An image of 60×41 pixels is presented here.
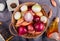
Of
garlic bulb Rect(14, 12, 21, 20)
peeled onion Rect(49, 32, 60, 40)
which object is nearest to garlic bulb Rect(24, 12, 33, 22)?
garlic bulb Rect(14, 12, 21, 20)

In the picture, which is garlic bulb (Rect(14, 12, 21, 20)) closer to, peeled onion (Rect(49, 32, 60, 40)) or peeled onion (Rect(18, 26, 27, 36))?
peeled onion (Rect(18, 26, 27, 36))

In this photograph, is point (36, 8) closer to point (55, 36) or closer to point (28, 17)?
point (28, 17)

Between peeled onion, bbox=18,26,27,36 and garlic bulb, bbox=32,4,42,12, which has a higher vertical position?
garlic bulb, bbox=32,4,42,12

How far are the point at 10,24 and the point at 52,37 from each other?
241mm

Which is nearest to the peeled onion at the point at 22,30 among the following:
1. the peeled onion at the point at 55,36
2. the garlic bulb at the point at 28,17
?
the garlic bulb at the point at 28,17

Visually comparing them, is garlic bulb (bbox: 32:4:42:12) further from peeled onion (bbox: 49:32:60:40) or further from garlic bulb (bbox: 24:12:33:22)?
peeled onion (bbox: 49:32:60:40)

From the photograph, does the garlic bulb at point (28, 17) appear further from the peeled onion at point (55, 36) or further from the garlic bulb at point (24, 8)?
the peeled onion at point (55, 36)

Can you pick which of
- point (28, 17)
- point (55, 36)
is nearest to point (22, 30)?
point (28, 17)

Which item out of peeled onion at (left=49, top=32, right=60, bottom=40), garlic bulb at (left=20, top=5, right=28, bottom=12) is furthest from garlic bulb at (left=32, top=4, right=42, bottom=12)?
peeled onion at (left=49, top=32, right=60, bottom=40)

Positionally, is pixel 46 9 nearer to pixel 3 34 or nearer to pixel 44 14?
pixel 44 14

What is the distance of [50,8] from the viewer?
35.6 inches

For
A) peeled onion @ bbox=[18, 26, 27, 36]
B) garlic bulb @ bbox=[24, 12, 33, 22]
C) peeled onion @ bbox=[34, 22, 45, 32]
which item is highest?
garlic bulb @ bbox=[24, 12, 33, 22]

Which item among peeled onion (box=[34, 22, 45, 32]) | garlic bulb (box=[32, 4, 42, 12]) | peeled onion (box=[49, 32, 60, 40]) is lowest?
peeled onion (box=[49, 32, 60, 40])

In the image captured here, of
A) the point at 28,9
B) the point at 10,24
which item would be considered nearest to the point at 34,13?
the point at 28,9
